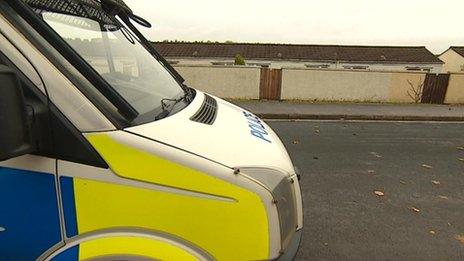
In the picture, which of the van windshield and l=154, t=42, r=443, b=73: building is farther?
l=154, t=42, r=443, b=73: building

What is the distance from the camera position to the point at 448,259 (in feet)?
11.0

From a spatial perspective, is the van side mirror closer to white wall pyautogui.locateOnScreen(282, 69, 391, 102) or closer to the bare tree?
white wall pyautogui.locateOnScreen(282, 69, 391, 102)

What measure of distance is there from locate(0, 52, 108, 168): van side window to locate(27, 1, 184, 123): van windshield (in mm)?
338

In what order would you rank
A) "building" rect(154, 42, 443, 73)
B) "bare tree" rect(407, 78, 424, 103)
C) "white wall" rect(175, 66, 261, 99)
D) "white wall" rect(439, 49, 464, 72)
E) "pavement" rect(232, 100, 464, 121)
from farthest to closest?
"white wall" rect(439, 49, 464, 72)
"building" rect(154, 42, 443, 73)
"bare tree" rect(407, 78, 424, 103)
"white wall" rect(175, 66, 261, 99)
"pavement" rect(232, 100, 464, 121)

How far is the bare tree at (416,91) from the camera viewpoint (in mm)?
15625

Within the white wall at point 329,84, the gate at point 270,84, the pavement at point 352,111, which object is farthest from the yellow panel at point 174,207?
the white wall at point 329,84

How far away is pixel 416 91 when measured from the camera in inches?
617

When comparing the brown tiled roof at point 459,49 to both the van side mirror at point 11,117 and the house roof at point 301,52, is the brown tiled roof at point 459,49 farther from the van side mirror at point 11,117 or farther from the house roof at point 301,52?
the van side mirror at point 11,117

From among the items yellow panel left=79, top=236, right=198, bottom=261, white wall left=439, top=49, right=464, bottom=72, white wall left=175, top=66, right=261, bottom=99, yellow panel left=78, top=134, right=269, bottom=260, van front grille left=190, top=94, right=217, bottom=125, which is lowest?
white wall left=439, top=49, right=464, bottom=72

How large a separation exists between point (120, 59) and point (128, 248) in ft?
4.02

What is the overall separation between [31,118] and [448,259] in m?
3.55

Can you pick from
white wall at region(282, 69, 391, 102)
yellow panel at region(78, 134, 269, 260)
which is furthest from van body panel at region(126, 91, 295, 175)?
white wall at region(282, 69, 391, 102)

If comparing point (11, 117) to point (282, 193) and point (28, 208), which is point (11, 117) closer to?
point (28, 208)

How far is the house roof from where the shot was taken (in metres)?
36.0
